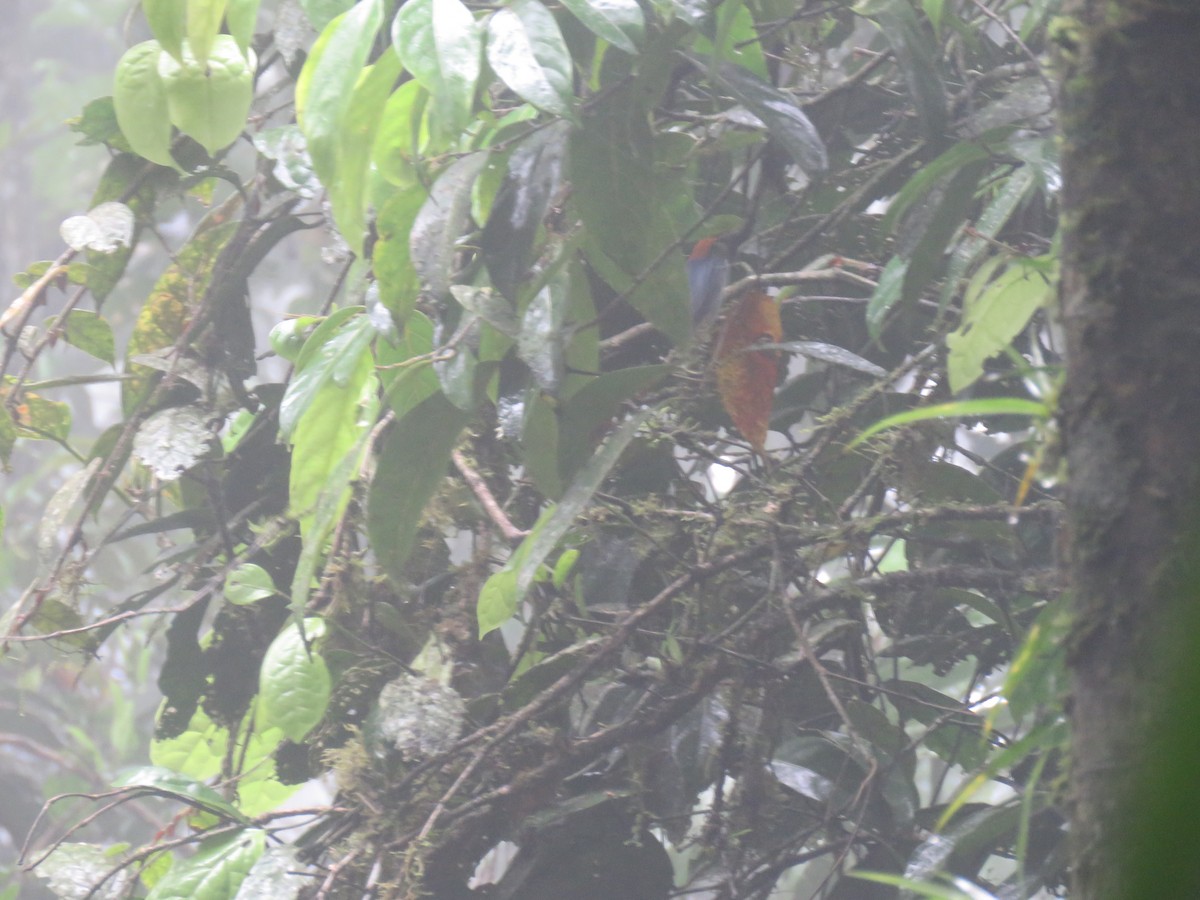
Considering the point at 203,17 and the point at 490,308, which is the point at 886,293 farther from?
the point at 203,17

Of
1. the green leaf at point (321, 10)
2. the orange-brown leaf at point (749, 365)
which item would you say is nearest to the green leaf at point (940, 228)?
the orange-brown leaf at point (749, 365)

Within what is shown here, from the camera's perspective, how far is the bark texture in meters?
0.39

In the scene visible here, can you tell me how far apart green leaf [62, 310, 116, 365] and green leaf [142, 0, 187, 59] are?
0.53m

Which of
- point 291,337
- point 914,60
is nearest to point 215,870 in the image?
point 291,337

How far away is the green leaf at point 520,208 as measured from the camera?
2.41 feet

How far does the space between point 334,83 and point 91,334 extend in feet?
2.17

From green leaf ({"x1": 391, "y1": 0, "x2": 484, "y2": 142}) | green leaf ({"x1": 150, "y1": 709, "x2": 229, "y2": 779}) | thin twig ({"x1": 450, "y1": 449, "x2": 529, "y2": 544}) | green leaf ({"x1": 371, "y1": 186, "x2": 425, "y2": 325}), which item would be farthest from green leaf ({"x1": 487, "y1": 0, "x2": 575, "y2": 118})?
green leaf ({"x1": 150, "y1": 709, "x2": 229, "y2": 779})

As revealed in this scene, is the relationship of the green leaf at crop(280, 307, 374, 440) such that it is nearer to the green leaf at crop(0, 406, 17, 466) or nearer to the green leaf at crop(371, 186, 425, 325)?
the green leaf at crop(371, 186, 425, 325)

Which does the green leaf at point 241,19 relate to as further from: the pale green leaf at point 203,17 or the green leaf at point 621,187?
the green leaf at point 621,187

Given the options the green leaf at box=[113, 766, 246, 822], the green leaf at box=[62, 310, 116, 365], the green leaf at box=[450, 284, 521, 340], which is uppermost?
the green leaf at box=[450, 284, 521, 340]

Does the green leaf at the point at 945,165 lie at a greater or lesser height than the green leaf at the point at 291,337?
greater

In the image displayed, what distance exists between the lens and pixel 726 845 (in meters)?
0.84

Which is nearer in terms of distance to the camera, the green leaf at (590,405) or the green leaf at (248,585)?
the green leaf at (590,405)

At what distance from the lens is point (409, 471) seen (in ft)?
2.65
